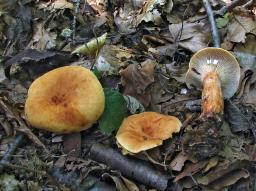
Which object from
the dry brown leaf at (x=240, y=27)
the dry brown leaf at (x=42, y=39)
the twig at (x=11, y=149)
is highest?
the dry brown leaf at (x=240, y=27)

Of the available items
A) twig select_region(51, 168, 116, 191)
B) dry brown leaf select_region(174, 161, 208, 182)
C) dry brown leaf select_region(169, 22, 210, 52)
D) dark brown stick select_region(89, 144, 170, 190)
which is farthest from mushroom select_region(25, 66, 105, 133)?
dry brown leaf select_region(169, 22, 210, 52)

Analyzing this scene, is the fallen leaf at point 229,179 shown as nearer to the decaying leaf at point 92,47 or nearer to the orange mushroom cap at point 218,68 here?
the orange mushroom cap at point 218,68

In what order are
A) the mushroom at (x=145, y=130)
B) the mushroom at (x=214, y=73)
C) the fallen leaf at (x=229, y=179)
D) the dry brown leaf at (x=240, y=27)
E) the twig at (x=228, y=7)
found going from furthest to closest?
the twig at (x=228, y=7) < the dry brown leaf at (x=240, y=27) < the mushroom at (x=214, y=73) < the mushroom at (x=145, y=130) < the fallen leaf at (x=229, y=179)

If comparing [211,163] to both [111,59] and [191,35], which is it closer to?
[111,59]

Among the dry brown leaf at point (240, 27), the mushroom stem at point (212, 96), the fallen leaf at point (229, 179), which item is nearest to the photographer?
the fallen leaf at point (229, 179)

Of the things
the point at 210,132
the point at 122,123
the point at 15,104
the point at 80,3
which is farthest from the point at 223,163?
the point at 80,3

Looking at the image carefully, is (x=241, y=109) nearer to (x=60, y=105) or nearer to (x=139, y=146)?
(x=139, y=146)

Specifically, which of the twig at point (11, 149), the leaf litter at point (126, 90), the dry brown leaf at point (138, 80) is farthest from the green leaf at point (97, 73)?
the twig at point (11, 149)

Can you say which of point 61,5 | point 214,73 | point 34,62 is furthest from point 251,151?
point 61,5
